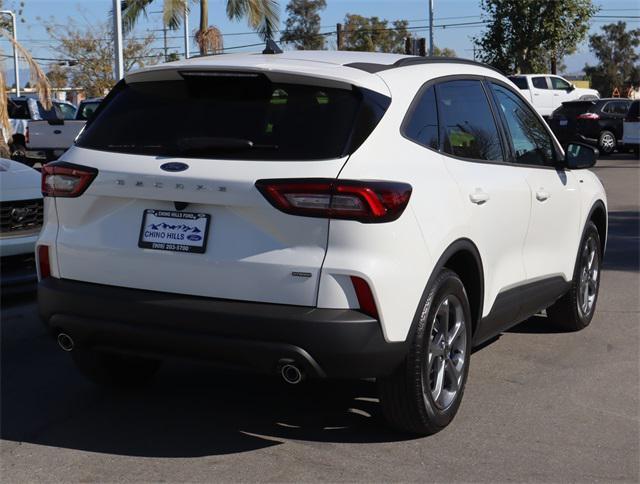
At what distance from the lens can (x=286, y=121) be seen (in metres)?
4.42

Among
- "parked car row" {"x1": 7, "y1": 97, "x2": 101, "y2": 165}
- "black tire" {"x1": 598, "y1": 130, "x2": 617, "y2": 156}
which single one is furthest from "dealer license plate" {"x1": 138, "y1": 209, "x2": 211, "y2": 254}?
"black tire" {"x1": 598, "y1": 130, "x2": 617, "y2": 156}

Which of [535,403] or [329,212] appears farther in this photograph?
[535,403]

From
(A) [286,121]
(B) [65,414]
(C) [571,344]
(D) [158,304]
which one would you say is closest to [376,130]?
(A) [286,121]

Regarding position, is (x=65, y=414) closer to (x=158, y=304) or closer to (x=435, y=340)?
(x=158, y=304)

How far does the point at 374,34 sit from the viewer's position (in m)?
75.9

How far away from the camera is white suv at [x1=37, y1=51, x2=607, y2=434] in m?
4.18

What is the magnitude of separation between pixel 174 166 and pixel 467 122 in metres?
1.80

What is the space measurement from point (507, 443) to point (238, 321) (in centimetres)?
154

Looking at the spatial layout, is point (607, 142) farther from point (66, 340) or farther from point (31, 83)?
point (66, 340)

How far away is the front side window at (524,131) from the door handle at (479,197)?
0.76m

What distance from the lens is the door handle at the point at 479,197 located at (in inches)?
199

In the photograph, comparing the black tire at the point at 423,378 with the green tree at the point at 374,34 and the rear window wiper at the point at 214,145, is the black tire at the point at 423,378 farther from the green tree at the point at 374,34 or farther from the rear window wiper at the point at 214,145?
the green tree at the point at 374,34

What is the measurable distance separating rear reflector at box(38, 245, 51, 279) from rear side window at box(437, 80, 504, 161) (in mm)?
2074

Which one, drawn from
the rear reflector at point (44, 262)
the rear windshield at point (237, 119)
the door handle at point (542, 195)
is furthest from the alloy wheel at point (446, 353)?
the rear reflector at point (44, 262)
